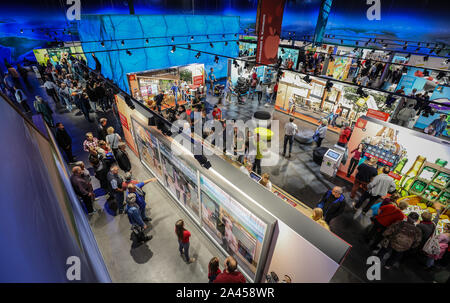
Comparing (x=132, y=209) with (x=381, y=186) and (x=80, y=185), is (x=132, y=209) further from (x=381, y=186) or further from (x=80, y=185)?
(x=381, y=186)

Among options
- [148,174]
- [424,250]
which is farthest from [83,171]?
[424,250]

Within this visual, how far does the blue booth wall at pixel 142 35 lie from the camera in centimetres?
1013

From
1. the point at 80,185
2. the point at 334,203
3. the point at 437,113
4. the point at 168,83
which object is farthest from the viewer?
the point at 168,83

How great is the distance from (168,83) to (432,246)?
39.4 feet

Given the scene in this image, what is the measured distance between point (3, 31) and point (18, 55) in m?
2.09

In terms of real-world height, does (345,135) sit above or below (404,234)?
above

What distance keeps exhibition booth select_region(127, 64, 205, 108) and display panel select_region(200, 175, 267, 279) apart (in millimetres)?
8542

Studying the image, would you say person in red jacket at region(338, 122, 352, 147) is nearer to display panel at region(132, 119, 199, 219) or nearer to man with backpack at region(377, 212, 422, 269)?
man with backpack at region(377, 212, 422, 269)

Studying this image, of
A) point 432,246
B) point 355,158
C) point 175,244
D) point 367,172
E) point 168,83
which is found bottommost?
point 175,244

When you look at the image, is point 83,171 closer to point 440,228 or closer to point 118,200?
point 118,200

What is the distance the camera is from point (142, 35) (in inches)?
432

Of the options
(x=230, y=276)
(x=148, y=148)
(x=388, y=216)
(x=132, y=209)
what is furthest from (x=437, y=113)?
(x=132, y=209)

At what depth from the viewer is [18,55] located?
64.4ft

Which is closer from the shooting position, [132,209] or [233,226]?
[233,226]
